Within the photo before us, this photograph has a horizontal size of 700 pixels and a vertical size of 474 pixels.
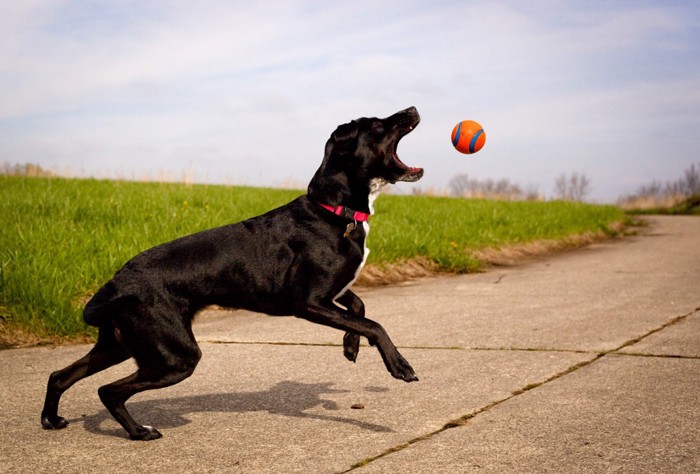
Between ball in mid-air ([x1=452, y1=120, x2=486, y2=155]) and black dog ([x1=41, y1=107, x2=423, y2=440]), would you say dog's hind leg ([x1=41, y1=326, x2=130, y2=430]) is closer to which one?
black dog ([x1=41, y1=107, x2=423, y2=440])

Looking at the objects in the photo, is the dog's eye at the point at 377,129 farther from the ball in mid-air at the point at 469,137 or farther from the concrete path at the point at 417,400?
the ball in mid-air at the point at 469,137

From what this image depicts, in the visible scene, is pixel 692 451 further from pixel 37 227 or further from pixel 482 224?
pixel 482 224

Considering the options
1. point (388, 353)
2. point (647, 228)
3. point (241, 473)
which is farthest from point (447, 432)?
point (647, 228)

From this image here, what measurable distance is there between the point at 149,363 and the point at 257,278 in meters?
0.72

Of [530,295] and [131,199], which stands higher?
[131,199]

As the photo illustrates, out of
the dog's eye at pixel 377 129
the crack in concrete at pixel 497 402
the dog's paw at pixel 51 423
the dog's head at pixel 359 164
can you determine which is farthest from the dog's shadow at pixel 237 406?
the dog's eye at pixel 377 129

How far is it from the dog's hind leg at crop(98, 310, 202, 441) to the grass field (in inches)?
94.7

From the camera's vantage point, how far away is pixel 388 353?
408 cm

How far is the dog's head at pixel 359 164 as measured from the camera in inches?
180

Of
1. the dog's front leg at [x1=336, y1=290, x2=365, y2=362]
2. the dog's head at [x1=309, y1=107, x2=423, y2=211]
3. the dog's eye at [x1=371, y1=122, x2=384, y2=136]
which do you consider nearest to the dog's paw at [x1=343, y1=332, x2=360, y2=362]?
the dog's front leg at [x1=336, y1=290, x2=365, y2=362]

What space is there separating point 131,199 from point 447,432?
10.1 metres

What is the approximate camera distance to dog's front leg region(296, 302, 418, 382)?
4.06 metres

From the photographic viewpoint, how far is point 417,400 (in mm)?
4547

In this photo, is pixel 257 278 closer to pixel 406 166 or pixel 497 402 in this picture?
pixel 406 166
